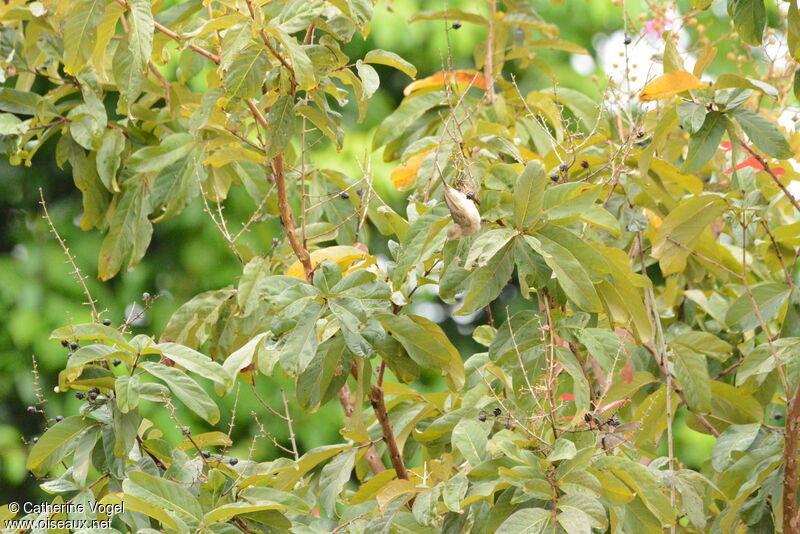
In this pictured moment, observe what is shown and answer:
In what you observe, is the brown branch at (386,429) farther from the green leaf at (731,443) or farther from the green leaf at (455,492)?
the green leaf at (731,443)

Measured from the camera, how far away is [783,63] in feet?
6.85

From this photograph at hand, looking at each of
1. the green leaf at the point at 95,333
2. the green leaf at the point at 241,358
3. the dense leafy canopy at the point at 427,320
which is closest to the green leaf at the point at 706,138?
the dense leafy canopy at the point at 427,320

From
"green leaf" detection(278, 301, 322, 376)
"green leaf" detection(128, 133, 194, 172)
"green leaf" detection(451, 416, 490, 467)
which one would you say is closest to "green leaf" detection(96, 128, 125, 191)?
"green leaf" detection(128, 133, 194, 172)

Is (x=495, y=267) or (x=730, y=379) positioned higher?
(x=495, y=267)

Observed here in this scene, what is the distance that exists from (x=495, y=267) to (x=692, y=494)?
0.42 m

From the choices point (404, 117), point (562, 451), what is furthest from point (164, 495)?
point (404, 117)

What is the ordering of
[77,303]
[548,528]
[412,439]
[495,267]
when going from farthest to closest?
[77,303] → [412,439] → [495,267] → [548,528]

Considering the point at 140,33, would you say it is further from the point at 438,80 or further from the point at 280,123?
the point at 438,80

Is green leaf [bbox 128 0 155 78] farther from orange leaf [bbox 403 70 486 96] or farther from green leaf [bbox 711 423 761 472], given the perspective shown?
green leaf [bbox 711 423 761 472]

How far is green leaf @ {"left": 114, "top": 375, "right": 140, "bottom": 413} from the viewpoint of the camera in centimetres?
106

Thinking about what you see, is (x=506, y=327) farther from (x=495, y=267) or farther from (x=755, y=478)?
(x=755, y=478)

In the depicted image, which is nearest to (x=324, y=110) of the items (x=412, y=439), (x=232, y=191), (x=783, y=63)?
(x=412, y=439)

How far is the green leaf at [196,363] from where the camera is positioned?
1.12 metres

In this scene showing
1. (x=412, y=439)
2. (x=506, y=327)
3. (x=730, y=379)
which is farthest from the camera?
(x=730, y=379)
